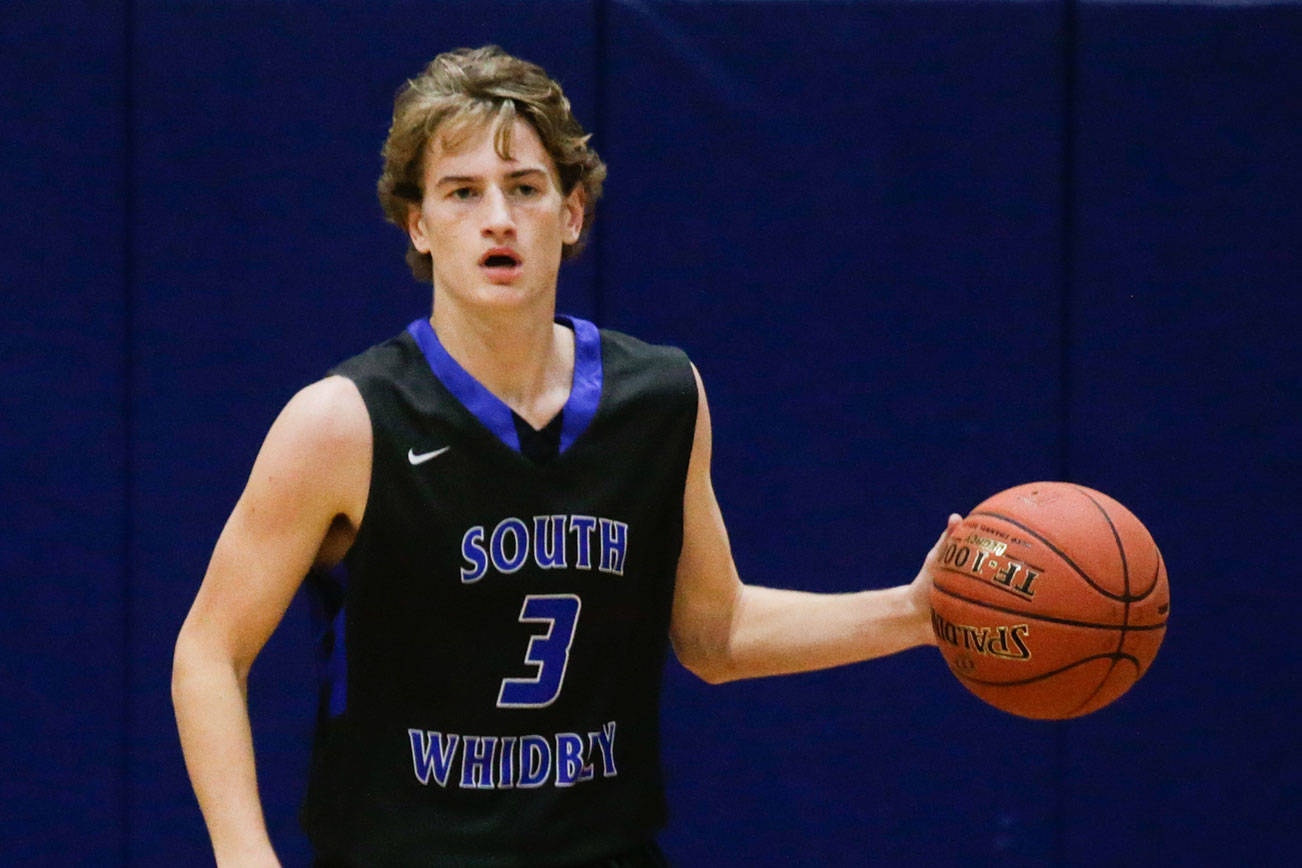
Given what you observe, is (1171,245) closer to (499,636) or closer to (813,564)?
(813,564)

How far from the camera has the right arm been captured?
5.99 ft

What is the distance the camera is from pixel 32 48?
3182 millimetres

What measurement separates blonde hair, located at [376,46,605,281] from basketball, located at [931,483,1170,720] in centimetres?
77

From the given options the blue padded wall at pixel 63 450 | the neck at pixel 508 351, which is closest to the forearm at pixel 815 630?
the neck at pixel 508 351

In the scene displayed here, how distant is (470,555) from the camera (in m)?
1.95

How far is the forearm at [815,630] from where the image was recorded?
2.23 meters

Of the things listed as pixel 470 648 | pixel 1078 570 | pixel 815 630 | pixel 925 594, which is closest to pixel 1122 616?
pixel 1078 570

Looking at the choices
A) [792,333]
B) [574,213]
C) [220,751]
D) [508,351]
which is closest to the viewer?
[220,751]

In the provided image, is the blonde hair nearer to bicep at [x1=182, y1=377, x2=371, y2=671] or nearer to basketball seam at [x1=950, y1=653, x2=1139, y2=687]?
bicep at [x1=182, y1=377, x2=371, y2=671]

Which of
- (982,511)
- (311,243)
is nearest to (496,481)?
(982,511)

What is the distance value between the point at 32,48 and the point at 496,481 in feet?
5.97

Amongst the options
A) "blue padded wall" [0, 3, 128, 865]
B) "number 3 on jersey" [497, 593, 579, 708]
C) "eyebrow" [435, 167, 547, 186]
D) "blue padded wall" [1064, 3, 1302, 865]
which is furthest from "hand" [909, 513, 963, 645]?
"blue padded wall" [0, 3, 128, 865]

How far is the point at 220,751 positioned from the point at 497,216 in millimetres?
740

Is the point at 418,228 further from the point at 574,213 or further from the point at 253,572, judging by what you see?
the point at 253,572
